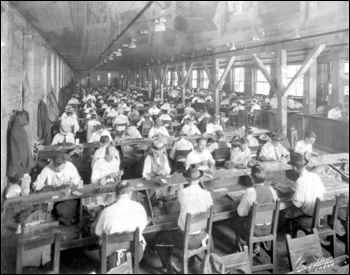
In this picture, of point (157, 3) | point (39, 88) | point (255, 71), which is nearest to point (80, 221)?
point (157, 3)

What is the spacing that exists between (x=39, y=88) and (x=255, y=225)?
7.25 metres

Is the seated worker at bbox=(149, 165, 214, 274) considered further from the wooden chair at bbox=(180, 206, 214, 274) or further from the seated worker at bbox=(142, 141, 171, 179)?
the seated worker at bbox=(142, 141, 171, 179)

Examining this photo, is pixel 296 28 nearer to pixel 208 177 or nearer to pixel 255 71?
pixel 208 177

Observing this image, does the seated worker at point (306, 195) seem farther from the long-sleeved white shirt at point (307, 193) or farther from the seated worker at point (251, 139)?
the seated worker at point (251, 139)

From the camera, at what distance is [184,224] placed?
421 cm

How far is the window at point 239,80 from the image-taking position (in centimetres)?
2250

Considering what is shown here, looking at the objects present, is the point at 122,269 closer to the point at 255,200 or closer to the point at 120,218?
the point at 120,218

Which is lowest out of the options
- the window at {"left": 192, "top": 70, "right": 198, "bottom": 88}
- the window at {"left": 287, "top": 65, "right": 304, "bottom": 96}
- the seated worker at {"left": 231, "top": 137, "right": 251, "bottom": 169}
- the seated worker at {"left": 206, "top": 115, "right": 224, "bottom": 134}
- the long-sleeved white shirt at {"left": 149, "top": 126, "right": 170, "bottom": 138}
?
the seated worker at {"left": 231, "top": 137, "right": 251, "bottom": 169}

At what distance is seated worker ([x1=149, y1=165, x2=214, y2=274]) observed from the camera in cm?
418

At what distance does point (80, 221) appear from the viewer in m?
4.46

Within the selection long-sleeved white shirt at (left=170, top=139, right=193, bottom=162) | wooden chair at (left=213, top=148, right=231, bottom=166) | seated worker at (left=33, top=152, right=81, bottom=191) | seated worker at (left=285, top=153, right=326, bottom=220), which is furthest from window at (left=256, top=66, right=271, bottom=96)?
seated worker at (left=33, top=152, right=81, bottom=191)

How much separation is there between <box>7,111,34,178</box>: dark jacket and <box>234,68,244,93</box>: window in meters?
18.8
